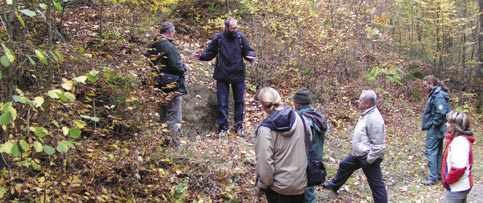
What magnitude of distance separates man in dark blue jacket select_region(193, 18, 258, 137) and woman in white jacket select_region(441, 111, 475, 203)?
3931 mm

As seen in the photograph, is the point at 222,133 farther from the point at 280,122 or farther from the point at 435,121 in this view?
the point at 435,121

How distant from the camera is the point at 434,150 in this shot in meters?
8.11

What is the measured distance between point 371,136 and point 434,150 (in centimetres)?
304

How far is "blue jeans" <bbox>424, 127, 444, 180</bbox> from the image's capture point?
8.05 m

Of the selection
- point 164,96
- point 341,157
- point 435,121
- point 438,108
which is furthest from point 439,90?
point 164,96

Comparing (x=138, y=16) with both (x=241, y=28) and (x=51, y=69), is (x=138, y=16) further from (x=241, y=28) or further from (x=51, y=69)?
(x=241, y=28)

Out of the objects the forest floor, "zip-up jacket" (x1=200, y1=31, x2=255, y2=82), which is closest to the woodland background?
the forest floor

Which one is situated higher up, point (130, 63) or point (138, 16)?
point (138, 16)

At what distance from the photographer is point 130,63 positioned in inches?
224

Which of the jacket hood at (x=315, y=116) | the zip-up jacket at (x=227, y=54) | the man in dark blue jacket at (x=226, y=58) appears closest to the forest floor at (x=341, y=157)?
the man in dark blue jacket at (x=226, y=58)

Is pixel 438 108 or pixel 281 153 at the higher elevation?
pixel 281 153

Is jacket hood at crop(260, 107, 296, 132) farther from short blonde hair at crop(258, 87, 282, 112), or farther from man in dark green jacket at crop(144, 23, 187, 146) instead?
man in dark green jacket at crop(144, 23, 187, 146)

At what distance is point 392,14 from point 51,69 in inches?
700

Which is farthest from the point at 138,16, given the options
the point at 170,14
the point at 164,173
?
the point at 170,14
